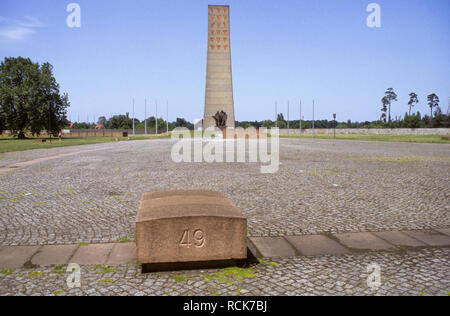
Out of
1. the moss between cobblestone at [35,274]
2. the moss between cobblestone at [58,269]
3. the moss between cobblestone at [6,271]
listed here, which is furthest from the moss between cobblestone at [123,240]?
the moss between cobblestone at [6,271]

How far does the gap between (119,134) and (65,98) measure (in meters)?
31.3

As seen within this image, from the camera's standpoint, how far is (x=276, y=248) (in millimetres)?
4219

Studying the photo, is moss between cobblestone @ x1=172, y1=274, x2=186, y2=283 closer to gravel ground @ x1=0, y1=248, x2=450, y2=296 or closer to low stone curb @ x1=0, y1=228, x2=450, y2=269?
gravel ground @ x1=0, y1=248, x2=450, y2=296

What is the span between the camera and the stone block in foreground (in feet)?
11.2

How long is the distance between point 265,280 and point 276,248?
0.94 meters

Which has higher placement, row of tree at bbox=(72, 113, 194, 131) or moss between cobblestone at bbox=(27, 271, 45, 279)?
row of tree at bbox=(72, 113, 194, 131)

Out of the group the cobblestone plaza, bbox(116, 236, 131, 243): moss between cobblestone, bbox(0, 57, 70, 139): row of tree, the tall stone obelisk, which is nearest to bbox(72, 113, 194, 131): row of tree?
bbox(0, 57, 70, 139): row of tree

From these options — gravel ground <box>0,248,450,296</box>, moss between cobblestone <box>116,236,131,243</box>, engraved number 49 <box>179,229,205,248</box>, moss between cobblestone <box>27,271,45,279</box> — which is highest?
engraved number 49 <box>179,229,205,248</box>

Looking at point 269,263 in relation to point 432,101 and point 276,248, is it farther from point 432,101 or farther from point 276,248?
point 432,101

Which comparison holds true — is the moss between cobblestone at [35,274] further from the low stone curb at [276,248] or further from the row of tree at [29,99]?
the row of tree at [29,99]

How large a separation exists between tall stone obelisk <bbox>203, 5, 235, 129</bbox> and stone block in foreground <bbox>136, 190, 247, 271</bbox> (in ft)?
170

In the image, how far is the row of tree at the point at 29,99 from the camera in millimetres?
48062
